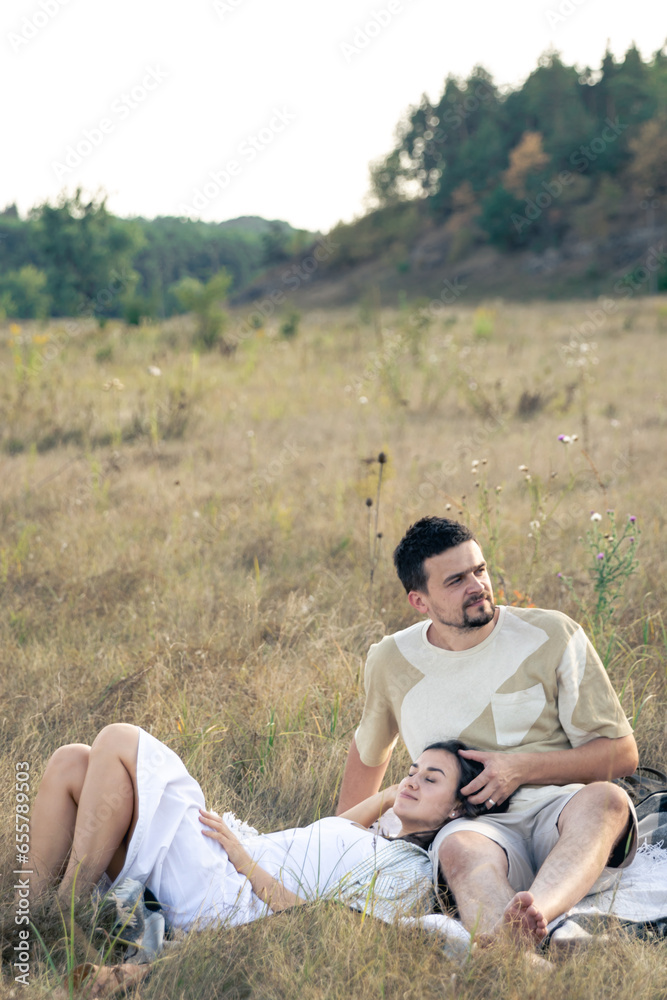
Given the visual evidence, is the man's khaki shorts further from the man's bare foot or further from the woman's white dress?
the man's bare foot

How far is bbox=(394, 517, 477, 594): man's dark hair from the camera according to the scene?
2.37m

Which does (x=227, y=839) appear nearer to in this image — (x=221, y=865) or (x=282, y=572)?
(x=221, y=865)

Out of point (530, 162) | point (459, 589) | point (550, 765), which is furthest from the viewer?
point (530, 162)

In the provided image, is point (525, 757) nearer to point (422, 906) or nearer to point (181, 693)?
point (422, 906)

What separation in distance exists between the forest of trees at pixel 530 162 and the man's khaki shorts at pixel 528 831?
3725 centimetres

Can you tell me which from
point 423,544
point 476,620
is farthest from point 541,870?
point 423,544

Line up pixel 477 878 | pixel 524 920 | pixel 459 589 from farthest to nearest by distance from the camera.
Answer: pixel 459 589
pixel 477 878
pixel 524 920

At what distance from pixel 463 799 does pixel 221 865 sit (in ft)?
2.34

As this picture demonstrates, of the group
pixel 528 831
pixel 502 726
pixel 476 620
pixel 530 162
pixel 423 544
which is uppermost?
pixel 530 162

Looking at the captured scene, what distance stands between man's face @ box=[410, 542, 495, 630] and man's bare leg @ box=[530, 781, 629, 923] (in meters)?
0.56

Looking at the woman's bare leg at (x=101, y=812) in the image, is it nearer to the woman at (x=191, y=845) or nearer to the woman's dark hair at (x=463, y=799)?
the woman at (x=191, y=845)

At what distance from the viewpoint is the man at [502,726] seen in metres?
2.02

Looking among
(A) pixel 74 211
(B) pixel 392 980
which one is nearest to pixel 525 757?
(B) pixel 392 980

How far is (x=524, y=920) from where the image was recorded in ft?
5.82
